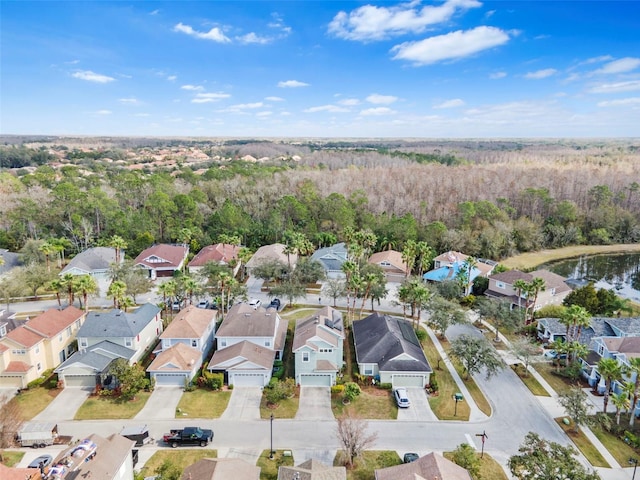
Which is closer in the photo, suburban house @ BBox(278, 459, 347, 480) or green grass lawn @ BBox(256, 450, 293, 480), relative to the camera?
suburban house @ BBox(278, 459, 347, 480)

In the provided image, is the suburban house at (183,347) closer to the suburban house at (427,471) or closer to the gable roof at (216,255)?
the suburban house at (427,471)

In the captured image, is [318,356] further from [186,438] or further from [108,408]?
[108,408]

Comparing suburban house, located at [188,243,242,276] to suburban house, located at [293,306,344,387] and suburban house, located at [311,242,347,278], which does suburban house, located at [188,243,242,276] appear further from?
suburban house, located at [293,306,344,387]

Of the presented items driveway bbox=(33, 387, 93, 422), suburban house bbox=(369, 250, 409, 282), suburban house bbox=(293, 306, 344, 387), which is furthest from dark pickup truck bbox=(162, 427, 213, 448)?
suburban house bbox=(369, 250, 409, 282)

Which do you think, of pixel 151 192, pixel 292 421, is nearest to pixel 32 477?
pixel 292 421

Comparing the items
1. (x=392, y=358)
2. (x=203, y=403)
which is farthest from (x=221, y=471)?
(x=392, y=358)

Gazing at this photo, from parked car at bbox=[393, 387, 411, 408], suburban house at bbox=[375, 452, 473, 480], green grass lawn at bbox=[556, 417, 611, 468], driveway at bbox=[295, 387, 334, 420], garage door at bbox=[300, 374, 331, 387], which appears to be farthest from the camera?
garage door at bbox=[300, 374, 331, 387]

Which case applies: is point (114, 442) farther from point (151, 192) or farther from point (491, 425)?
point (151, 192)
